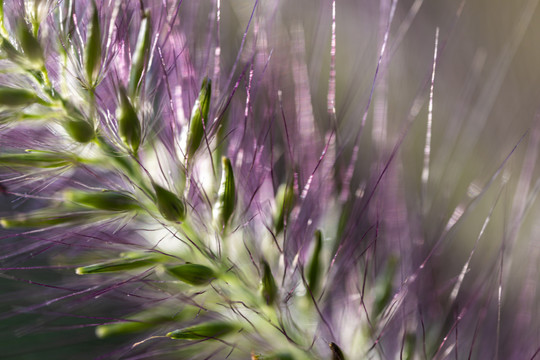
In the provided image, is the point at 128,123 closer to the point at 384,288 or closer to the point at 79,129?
the point at 79,129

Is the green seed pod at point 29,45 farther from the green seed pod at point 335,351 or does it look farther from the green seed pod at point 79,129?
the green seed pod at point 335,351

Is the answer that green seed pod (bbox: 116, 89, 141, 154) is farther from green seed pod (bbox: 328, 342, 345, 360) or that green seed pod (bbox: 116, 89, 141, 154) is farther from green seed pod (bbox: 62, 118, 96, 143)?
green seed pod (bbox: 328, 342, 345, 360)

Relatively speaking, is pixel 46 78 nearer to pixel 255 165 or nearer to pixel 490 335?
pixel 255 165

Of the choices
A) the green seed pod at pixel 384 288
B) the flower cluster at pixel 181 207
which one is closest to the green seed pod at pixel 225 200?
the flower cluster at pixel 181 207

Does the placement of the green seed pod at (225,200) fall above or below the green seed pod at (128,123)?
below

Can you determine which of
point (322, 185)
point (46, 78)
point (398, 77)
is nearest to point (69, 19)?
point (46, 78)

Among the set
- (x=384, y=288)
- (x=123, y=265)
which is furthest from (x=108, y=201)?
(x=384, y=288)
